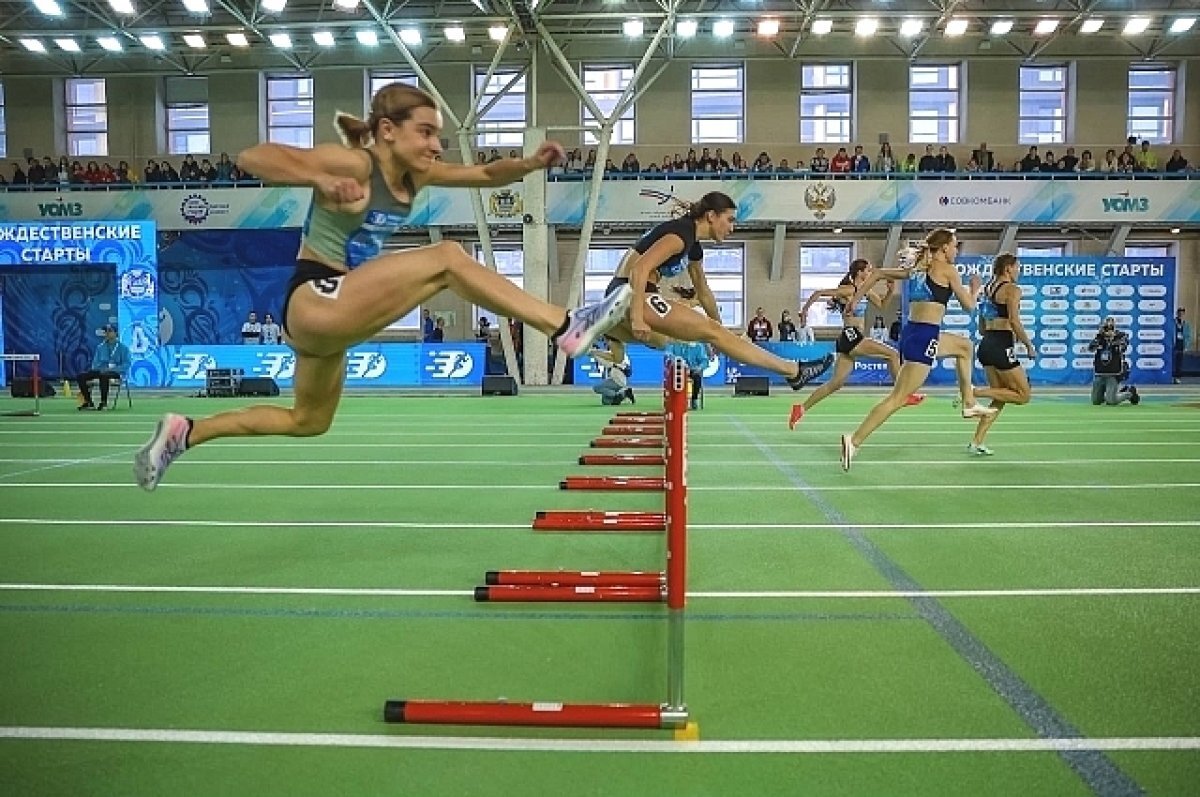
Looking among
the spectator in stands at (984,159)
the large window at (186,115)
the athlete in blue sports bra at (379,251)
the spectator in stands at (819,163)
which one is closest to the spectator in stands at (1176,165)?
the spectator in stands at (984,159)

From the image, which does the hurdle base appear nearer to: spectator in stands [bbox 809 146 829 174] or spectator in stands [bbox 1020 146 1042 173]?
spectator in stands [bbox 809 146 829 174]

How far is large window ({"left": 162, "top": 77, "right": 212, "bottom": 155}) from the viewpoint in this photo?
115ft

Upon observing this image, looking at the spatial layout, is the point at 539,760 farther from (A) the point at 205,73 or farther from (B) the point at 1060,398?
(A) the point at 205,73

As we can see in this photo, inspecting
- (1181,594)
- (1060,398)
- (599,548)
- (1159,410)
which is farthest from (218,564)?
(1060,398)

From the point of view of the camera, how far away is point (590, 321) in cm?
453

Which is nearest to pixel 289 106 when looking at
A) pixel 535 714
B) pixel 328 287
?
pixel 328 287

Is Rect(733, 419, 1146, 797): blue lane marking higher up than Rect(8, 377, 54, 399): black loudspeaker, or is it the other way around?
Rect(8, 377, 54, 399): black loudspeaker

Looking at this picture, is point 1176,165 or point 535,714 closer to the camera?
point 535,714

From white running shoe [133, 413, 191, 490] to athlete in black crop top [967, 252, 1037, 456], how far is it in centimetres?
855

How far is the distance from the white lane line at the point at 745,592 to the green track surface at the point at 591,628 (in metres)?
0.04

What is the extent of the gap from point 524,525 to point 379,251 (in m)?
2.80

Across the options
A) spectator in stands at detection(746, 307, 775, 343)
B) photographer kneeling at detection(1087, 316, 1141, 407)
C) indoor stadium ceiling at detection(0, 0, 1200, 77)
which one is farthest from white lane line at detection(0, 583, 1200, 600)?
spectator in stands at detection(746, 307, 775, 343)

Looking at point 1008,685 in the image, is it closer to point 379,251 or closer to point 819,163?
point 379,251

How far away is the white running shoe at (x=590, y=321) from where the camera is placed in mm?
4410
